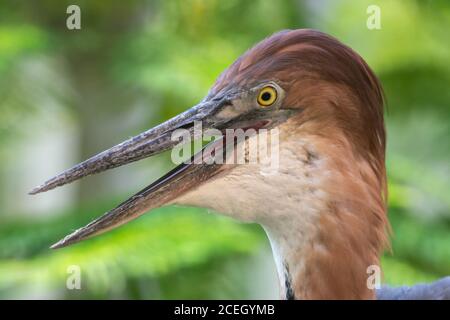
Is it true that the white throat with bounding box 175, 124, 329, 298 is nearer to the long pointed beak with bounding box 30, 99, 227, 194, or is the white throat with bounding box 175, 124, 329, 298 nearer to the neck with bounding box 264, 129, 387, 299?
the neck with bounding box 264, 129, 387, 299

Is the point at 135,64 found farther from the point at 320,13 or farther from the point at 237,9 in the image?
the point at 320,13

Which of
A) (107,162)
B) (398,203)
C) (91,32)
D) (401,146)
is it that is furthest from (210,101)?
(401,146)

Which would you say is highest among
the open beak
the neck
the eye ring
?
the eye ring

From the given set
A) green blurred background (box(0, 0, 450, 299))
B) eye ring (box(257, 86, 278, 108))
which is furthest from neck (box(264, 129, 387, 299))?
green blurred background (box(0, 0, 450, 299))

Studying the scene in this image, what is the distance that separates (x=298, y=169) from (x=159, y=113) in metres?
3.03

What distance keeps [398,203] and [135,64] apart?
1.64 meters

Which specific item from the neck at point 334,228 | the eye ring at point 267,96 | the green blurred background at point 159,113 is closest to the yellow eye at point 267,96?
the eye ring at point 267,96

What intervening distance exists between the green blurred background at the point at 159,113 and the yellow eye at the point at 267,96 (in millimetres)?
1912

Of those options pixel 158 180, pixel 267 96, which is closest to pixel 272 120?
pixel 267 96

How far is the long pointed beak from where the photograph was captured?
68.2 inches

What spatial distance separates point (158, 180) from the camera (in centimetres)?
173

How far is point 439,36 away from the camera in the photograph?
5336 millimetres

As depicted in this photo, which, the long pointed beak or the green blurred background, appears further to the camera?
the green blurred background

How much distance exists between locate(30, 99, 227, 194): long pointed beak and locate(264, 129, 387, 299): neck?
0.23 meters
